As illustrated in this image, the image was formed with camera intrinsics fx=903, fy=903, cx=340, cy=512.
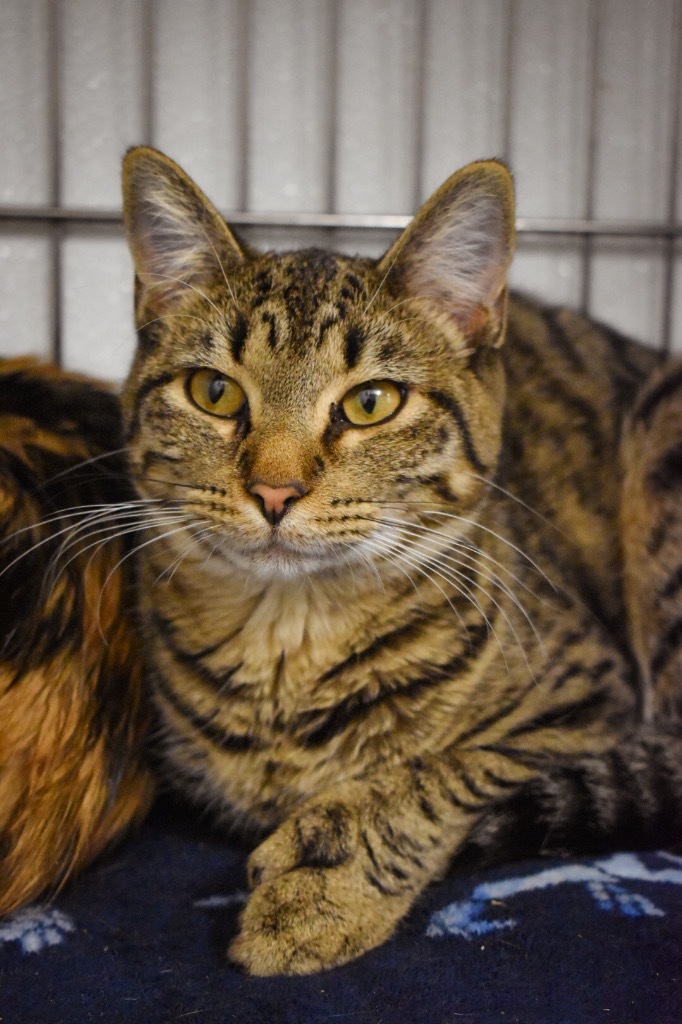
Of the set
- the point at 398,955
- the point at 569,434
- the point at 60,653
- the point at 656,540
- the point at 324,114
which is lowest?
the point at 398,955

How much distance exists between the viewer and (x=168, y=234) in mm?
1153

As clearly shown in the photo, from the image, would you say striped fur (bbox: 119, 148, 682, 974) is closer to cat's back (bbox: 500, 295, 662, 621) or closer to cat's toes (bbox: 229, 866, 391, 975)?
cat's toes (bbox: 229, 866, 391, 975)

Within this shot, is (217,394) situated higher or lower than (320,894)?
higher

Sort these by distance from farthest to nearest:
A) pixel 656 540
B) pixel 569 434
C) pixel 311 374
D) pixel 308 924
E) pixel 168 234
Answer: pixel 569 434 < pixel 656 540 < pixel 168 234 < pixel 311 374 < pixel 308 924

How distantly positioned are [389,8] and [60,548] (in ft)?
4.91

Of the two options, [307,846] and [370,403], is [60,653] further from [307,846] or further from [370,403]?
[370,403]

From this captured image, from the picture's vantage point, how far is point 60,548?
109 centimetres

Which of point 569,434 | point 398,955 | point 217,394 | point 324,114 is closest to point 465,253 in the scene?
point 217,394

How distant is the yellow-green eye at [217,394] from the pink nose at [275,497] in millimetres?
162

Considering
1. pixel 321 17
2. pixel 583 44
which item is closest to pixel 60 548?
pixel 321 17

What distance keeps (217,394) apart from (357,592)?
29cm

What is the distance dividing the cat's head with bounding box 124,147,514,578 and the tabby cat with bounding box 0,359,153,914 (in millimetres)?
120

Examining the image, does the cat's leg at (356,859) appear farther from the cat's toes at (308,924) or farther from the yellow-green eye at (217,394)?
the yellow-green eye at (217,394)

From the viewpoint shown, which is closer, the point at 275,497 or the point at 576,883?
the point at 275,497
